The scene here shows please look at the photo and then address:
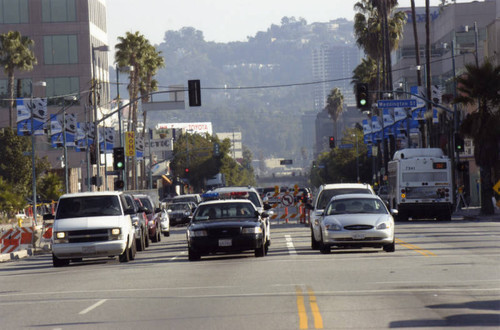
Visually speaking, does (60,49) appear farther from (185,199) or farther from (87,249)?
(87,249)

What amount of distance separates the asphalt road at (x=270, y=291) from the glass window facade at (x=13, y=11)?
78.1 metres

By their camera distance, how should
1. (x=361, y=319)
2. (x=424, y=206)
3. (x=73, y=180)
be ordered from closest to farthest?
(x=361, y=319), (x=424, y=206), (x=73, y=180)

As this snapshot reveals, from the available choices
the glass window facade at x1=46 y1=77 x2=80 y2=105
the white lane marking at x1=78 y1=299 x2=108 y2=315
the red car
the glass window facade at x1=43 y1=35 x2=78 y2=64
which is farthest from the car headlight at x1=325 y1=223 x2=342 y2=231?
the glass window facade at x1=43 y1=35 x2=78 y2=64

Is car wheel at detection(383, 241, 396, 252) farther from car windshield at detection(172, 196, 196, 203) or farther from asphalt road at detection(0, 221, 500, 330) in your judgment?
car windshield at detection(172, 196, 196, 203)

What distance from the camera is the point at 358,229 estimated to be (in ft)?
85.5

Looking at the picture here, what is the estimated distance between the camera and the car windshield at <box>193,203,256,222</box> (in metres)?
27.6

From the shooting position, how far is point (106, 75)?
121375 millimetres

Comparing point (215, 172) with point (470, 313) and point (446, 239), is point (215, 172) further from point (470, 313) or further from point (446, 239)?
point (470, 313)

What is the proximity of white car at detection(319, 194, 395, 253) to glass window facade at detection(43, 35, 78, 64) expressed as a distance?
265 ft

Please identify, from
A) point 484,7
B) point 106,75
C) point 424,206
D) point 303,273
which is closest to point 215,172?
point 106,75

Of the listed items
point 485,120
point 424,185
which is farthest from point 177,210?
point 485,120

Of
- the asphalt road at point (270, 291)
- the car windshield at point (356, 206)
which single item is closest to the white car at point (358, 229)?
the car windshield at point (356, 206)

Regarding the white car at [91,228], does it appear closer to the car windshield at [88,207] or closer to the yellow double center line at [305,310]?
the car windshield at [88,207]

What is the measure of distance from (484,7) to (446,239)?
289ft
